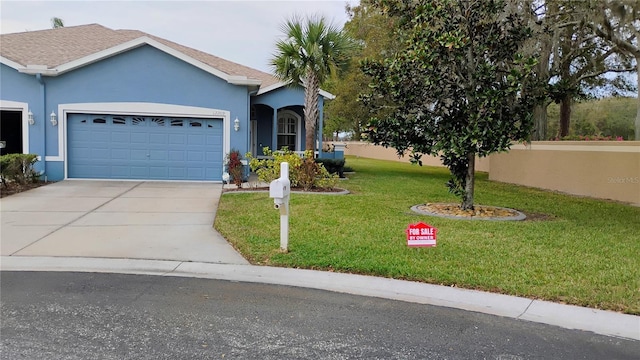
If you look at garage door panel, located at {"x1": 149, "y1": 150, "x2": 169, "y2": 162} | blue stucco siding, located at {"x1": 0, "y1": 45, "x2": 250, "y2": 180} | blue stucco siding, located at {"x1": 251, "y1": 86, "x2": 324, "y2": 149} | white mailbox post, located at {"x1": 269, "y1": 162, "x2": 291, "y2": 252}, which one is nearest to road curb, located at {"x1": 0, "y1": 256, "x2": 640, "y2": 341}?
white mailbox post, located at {"x1": 269, "y1": 162, "x2": 291, "y2": 252}

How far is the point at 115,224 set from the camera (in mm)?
9062

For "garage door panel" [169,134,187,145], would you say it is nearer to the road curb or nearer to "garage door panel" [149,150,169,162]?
"garage door panel" [149,150,169,162]

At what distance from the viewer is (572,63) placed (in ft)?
74.2

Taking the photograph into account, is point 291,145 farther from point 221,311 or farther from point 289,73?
point 221,311

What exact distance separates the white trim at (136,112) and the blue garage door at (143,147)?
181 mm

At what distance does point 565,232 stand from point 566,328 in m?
4.48

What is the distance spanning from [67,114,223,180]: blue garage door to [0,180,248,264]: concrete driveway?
175 centimetres

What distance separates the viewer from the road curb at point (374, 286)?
4715 millimetres

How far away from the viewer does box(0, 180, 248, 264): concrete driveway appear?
7145 mm

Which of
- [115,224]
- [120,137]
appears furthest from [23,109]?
[115,224]

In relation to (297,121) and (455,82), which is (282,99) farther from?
(455,82)

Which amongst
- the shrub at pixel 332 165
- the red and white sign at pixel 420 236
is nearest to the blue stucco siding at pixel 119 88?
the shrub at pixel 332 165

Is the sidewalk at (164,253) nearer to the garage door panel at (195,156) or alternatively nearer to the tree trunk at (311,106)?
the garage door panel at (195,156)

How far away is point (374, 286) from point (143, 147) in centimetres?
1240
